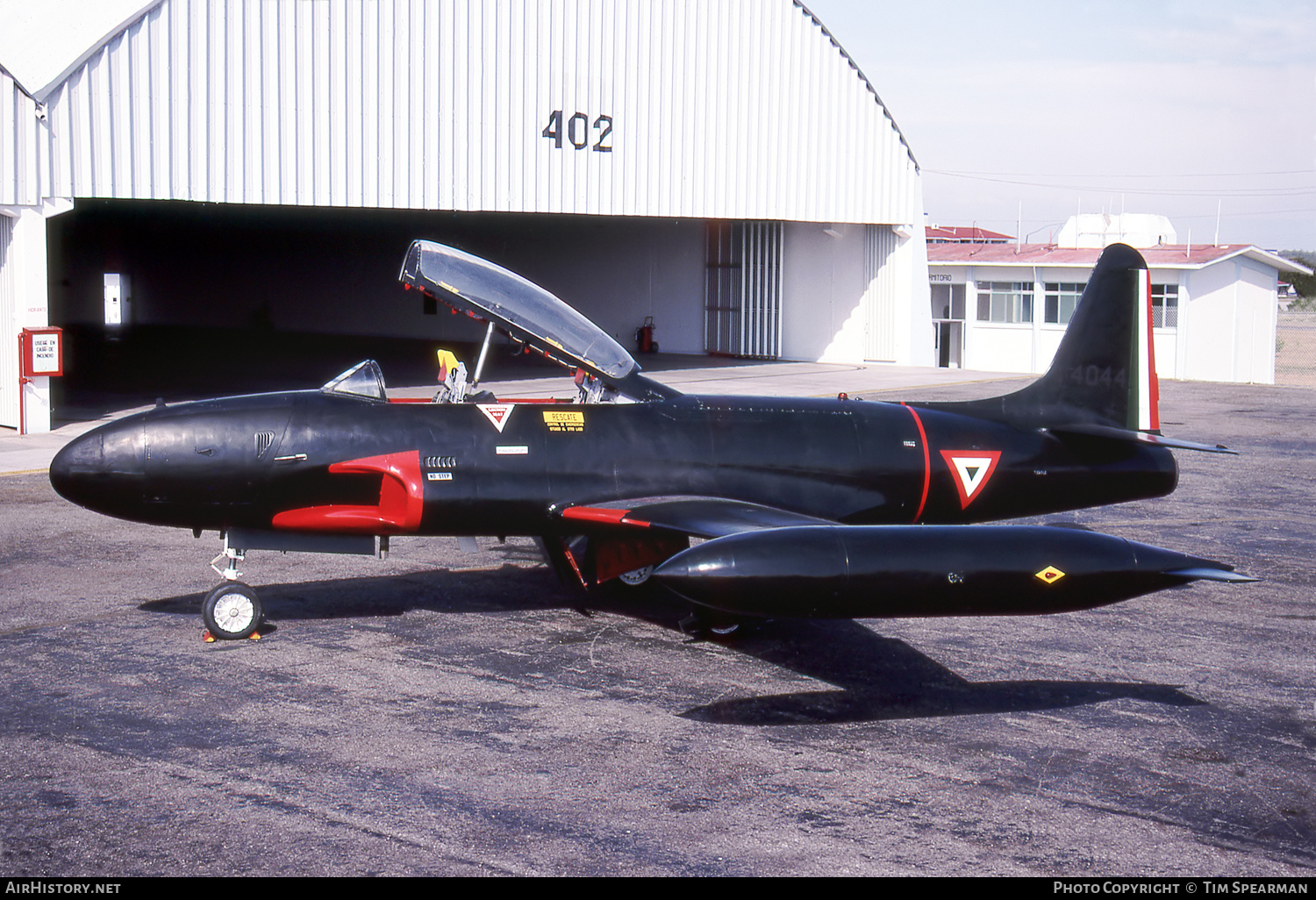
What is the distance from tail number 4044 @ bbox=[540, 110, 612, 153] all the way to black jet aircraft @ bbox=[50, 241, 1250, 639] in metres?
16.6

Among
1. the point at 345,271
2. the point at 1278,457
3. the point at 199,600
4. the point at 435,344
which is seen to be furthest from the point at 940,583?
the point at 345,271

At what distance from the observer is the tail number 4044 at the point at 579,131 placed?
25656 mm

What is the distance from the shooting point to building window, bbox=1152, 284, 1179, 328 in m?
39.3

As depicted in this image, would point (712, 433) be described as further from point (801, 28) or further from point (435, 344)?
point (435, 344)

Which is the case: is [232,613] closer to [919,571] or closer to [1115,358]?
[919,571]

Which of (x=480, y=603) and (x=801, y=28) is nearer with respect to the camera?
(x=480, y=603)

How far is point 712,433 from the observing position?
9.74 meters

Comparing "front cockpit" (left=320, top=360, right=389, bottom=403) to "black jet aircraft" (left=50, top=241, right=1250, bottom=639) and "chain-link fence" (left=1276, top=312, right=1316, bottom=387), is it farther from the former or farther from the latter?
"chain-link fence" (left=1276, top=312, right=1316, bottom=387)

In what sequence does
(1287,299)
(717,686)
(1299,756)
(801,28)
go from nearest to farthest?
(1299,756) → (717,686) → (801,28) → (1287,299)

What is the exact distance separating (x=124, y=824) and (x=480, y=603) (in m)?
4.63

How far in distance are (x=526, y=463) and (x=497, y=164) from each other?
16.9m

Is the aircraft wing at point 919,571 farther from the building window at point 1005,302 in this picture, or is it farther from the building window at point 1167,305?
the building window at point 1005,302

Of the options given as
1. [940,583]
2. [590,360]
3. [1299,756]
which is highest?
[590,360]

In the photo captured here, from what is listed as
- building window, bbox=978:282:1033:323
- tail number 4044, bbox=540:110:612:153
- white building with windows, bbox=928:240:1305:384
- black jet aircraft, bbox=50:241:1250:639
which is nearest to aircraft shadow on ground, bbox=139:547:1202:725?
black jet aircraft, bbox=50:241:1250:639
